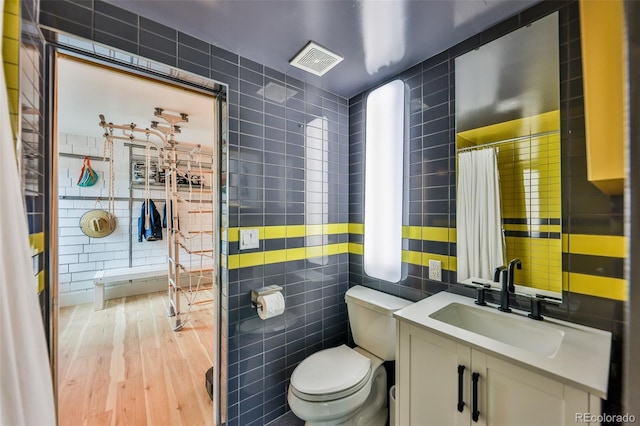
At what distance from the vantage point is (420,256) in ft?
4.69

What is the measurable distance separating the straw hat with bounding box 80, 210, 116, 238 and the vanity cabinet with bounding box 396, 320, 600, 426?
3.67 meters

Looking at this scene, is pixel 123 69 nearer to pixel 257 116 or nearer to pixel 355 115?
pixel 257 116

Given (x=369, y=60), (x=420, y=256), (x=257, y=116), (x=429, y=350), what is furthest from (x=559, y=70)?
(x=257, y=116)

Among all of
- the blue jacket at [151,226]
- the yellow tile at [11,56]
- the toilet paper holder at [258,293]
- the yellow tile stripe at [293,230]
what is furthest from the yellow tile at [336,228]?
the blue jacket at [151,226]

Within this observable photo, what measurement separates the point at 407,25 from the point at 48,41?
1442mm

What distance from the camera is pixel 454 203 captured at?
4.17 feet

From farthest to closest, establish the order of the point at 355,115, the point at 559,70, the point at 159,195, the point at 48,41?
the point at 159,195, the point at 355,115, the point at 48,41, the point at 559,70

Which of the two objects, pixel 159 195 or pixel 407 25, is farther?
pixel 159 195

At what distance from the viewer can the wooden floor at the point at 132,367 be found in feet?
4.82

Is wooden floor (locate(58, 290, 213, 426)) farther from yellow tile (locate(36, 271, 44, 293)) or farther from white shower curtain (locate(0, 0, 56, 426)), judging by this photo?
white shower curtain (locate(0, 0, 56, 426))

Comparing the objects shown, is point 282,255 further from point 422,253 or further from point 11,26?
point 11,26

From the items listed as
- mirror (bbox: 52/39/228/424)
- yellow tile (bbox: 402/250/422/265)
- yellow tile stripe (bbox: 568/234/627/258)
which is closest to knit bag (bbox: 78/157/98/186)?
mirror (bbox: 52/39/228/424)

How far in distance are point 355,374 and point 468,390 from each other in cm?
55

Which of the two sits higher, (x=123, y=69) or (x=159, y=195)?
(x=123, y=69)
